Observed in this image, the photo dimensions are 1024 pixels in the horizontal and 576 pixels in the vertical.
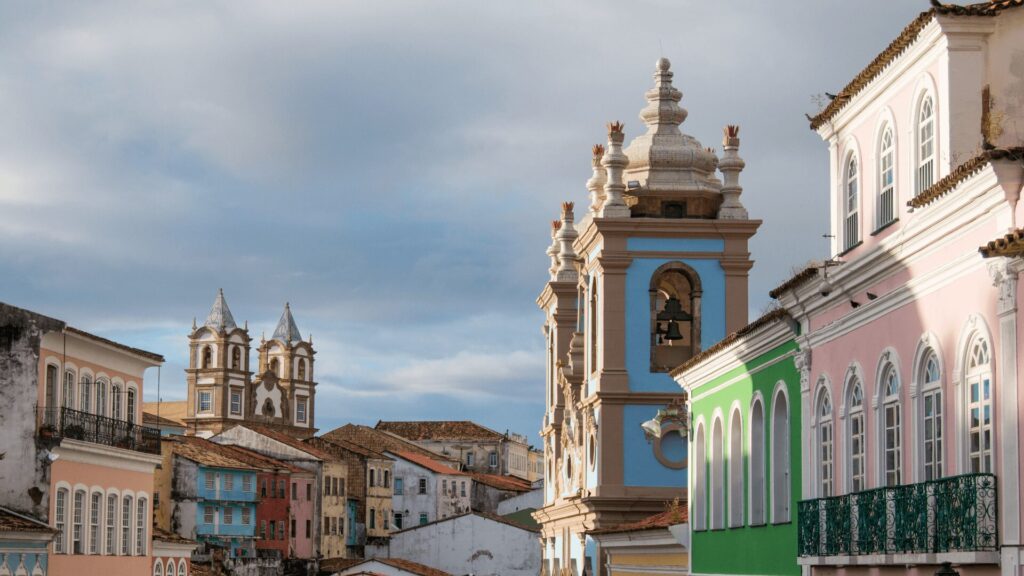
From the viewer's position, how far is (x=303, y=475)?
10700 centimetres

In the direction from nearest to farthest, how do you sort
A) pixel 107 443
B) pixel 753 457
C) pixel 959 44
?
pixel 959 44 < pixel 753 457 < pixel 107 443

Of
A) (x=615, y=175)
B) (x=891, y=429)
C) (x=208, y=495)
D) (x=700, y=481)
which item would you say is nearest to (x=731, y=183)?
(x=615, y=175)

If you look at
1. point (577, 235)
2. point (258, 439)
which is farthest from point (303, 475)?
point (577, 235)

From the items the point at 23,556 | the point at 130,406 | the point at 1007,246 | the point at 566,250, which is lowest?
the point at 23,556

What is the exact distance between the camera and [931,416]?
19.9 meters

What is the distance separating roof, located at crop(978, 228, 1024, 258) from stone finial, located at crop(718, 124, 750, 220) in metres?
31.7

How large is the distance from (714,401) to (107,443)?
806 inches

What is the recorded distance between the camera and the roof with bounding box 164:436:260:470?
307 feet

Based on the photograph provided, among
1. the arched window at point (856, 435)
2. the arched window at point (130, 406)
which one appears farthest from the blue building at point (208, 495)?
the arched window at point (856, 435)

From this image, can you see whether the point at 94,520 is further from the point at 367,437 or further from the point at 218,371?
the point at 218,371

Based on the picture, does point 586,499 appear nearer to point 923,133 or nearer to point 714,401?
point 714,401

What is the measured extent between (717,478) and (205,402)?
151650mm

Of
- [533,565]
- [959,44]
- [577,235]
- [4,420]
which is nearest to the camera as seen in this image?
[959,44]

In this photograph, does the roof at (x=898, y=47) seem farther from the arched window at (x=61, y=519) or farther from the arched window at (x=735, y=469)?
the arched window at (x=61, y=519)
